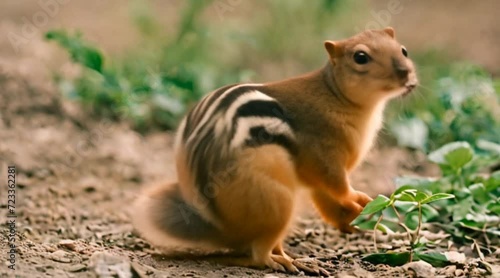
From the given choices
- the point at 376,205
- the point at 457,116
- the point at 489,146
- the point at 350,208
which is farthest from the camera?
the point at 457,116

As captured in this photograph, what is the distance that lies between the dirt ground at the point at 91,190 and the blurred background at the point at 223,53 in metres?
0.21

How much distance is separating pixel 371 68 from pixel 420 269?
104 centimetres

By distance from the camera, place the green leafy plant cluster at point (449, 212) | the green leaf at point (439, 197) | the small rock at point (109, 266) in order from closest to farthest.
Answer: the small rock at point (109, 266)
the green leaf at point (439, 197)
the green leafy plant cluster at point (449, 212)

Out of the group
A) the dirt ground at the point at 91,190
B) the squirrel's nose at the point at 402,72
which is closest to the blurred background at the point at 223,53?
the dirt ground at the point at 91,190

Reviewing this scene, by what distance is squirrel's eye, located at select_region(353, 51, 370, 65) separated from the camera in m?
4.12

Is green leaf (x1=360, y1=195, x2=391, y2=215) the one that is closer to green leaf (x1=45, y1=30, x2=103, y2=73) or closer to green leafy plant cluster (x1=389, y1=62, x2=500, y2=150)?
green leafy plant cluster (x1=389, y1=62, x2=500, y2=150)

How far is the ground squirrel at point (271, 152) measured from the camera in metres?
3.90

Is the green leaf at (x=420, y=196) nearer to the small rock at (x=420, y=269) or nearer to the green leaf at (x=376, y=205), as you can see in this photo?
the green leaf at (x=376, y=205)

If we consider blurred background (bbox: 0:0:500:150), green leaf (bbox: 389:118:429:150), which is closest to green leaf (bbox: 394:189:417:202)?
blurred background (bbox: 0:0:500:150)

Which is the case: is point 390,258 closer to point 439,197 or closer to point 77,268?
point 439,197

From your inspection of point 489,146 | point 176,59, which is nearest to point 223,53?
A: point 176,59

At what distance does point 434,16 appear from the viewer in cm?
1051

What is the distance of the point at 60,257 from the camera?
3881 millimetres

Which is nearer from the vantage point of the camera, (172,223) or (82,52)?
(172,223)
